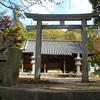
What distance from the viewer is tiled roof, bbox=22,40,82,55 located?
60.7 feet

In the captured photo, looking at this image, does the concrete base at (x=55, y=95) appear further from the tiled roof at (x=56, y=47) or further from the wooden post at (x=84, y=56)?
the tiled roof at (x=56, y=47)

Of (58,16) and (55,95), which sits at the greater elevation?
(58,16)

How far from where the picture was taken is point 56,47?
68.7ft

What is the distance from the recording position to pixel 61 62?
63.5 ft

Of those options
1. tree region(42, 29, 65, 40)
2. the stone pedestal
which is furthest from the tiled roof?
tree region(42, 29, 65, 40)

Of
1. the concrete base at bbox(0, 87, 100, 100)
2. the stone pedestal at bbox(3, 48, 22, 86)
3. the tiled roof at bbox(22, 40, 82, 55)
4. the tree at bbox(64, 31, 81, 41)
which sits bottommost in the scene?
the concrete base at bbox(0, 87, 100, 100)

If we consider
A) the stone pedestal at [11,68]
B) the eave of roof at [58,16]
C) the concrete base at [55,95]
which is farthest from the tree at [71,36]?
the concrete base at [55,95]

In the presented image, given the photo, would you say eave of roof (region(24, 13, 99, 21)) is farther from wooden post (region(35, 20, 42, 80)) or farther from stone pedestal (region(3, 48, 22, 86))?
stone pedestal (region(3, 48, 22, 86))

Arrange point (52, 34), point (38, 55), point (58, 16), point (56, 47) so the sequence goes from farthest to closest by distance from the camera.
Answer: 1. point (52, 34)
2. point (56, 47)
3. point (58, 16)
4. point (38, 55)

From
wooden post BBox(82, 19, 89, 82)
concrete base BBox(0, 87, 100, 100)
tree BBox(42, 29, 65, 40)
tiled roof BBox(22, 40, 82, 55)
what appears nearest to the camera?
concrete base BBox(0, 87, 100, 100)

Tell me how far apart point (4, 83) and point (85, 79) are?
4.84 m

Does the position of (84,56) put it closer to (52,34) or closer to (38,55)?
(38,55)

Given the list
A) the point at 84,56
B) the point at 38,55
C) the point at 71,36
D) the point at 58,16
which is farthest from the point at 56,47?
the point at 71,36

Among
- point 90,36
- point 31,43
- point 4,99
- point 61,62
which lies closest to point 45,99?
point 4,99
